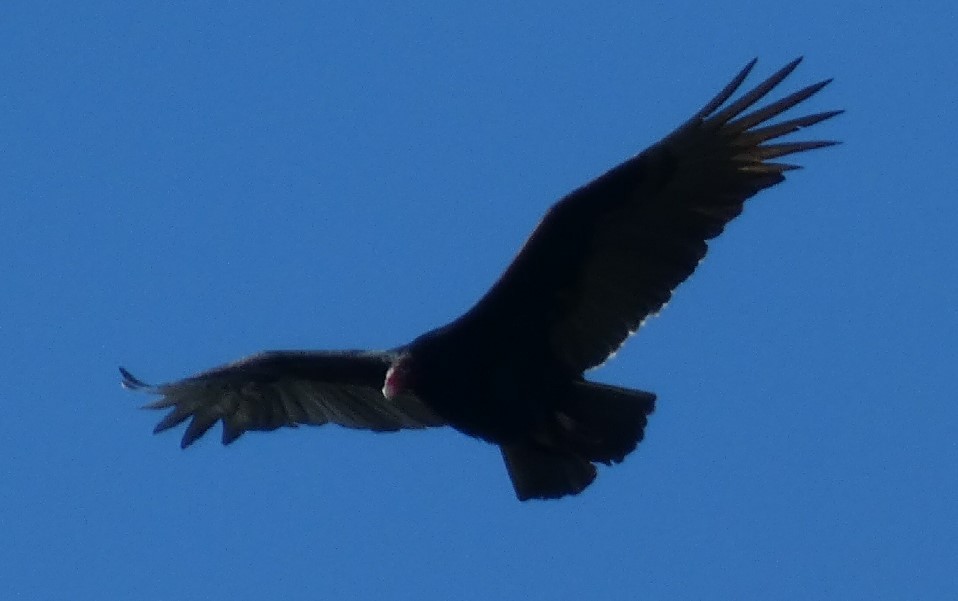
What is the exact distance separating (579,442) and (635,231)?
1.10 meters

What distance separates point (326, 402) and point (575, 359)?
168 cm

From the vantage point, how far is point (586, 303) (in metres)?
9.72

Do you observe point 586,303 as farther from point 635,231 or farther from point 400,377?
point 400,377

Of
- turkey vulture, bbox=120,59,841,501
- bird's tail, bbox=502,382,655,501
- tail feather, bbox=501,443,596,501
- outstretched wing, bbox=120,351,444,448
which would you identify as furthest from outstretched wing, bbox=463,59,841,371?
outstretched wing, bbox=120,351,444,448

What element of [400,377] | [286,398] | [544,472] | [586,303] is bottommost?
[544,472]

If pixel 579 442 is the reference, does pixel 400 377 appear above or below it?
above

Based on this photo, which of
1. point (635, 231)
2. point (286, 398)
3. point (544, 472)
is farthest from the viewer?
point (286, 398)

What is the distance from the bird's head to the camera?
964cm

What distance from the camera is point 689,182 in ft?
30.8

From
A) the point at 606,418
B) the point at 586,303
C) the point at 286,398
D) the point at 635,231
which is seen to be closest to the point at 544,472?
the point at 606,418

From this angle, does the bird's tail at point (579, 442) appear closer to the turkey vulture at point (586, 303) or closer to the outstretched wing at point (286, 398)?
the turkey vulture at point (586, 303)

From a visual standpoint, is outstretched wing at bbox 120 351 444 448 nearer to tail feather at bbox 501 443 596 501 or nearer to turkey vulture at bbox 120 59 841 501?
turkey vulture at bbox 120 59 841 501

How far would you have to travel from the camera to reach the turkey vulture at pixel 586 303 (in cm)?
934

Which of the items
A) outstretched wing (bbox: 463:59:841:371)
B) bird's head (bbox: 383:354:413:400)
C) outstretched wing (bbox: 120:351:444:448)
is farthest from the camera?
outstretched wing (bbox: 120:351:444:448)
